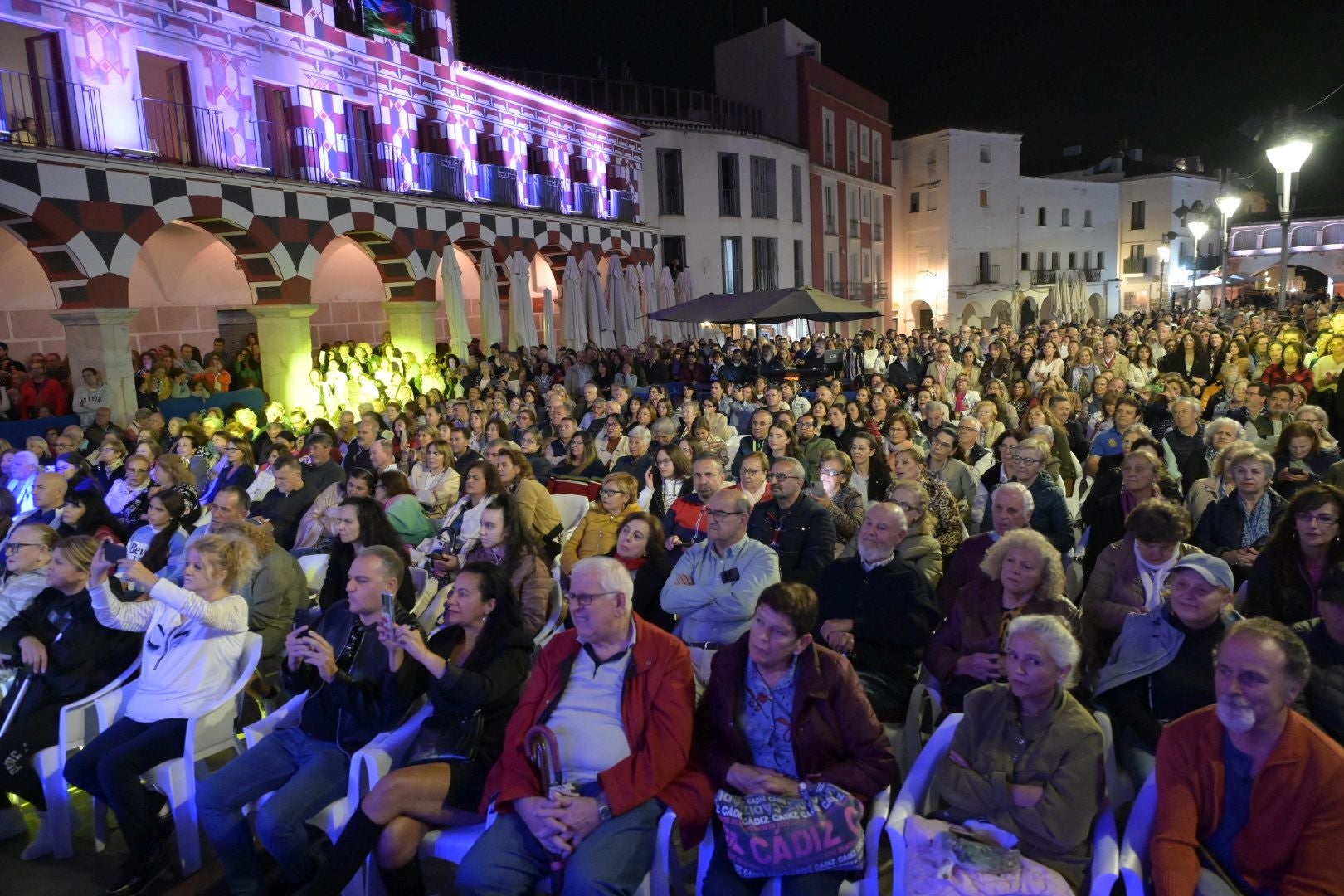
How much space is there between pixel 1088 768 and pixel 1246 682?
0.49m

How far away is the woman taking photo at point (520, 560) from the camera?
4.19m

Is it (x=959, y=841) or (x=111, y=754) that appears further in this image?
(x=111, y=754)

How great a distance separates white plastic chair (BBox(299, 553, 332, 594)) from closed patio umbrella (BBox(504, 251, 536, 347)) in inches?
398

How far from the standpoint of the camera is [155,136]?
1183cm

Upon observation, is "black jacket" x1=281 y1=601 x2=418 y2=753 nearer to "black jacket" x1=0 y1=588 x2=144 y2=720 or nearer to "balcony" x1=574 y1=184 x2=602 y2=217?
"black jacket" x1=0 y1=588 x2=144 y2=720

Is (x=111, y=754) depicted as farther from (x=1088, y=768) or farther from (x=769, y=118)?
(x=769, y=118)

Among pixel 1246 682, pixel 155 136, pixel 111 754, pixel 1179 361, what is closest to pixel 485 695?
pixel 111 754

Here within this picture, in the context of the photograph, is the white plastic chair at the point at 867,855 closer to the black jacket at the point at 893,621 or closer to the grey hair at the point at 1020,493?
the black jacket at the point at 893,621

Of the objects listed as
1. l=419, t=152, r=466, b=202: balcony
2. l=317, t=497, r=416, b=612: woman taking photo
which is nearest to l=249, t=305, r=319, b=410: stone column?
l=419, t=152, r=466, b=202: balcony

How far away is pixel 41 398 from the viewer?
10883 mm

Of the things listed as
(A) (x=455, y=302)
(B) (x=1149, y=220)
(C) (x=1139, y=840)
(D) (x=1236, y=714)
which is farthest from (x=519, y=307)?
(B) (x=1149, y=220)

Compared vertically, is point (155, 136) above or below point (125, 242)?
above

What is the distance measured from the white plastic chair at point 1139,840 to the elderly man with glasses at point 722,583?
161 centimetres

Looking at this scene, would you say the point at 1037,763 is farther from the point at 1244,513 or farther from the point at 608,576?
the point at 1244,513
